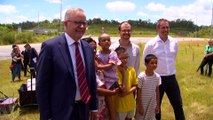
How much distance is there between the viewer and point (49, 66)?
330cm

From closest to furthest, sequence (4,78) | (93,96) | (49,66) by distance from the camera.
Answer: (49,66)
(93,96)
(4,78)

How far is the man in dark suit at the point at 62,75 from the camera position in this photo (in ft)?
10.8

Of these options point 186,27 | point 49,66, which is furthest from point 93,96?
point 186,27

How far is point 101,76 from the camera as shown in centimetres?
473

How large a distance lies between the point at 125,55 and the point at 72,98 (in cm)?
174

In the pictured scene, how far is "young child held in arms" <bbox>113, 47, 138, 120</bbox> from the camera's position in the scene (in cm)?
498

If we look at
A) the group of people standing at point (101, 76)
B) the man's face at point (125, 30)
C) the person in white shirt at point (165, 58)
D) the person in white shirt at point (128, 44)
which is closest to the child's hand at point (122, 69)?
the group of people standing at point (101, 76)

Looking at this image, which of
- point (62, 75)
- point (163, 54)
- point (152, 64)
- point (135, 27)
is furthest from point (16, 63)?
point (135, 27)

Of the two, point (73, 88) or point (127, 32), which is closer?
point (73, 88)

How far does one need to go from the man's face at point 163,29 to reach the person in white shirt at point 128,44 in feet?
1.86

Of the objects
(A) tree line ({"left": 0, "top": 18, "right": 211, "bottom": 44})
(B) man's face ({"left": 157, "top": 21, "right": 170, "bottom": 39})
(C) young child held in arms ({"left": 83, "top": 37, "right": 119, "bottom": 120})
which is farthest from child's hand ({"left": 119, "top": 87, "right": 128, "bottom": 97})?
(A) tree line ({"left": 0, "top": 18, "right": 211, "bottom": 44})

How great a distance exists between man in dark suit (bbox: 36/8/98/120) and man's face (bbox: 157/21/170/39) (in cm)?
247

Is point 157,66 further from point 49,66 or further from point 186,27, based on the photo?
point 186,27

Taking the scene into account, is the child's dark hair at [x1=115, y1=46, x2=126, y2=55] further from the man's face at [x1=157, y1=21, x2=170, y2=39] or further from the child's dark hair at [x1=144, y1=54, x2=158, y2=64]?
the man's face at [x1=157, y1=21, x2=170, y2=39]
